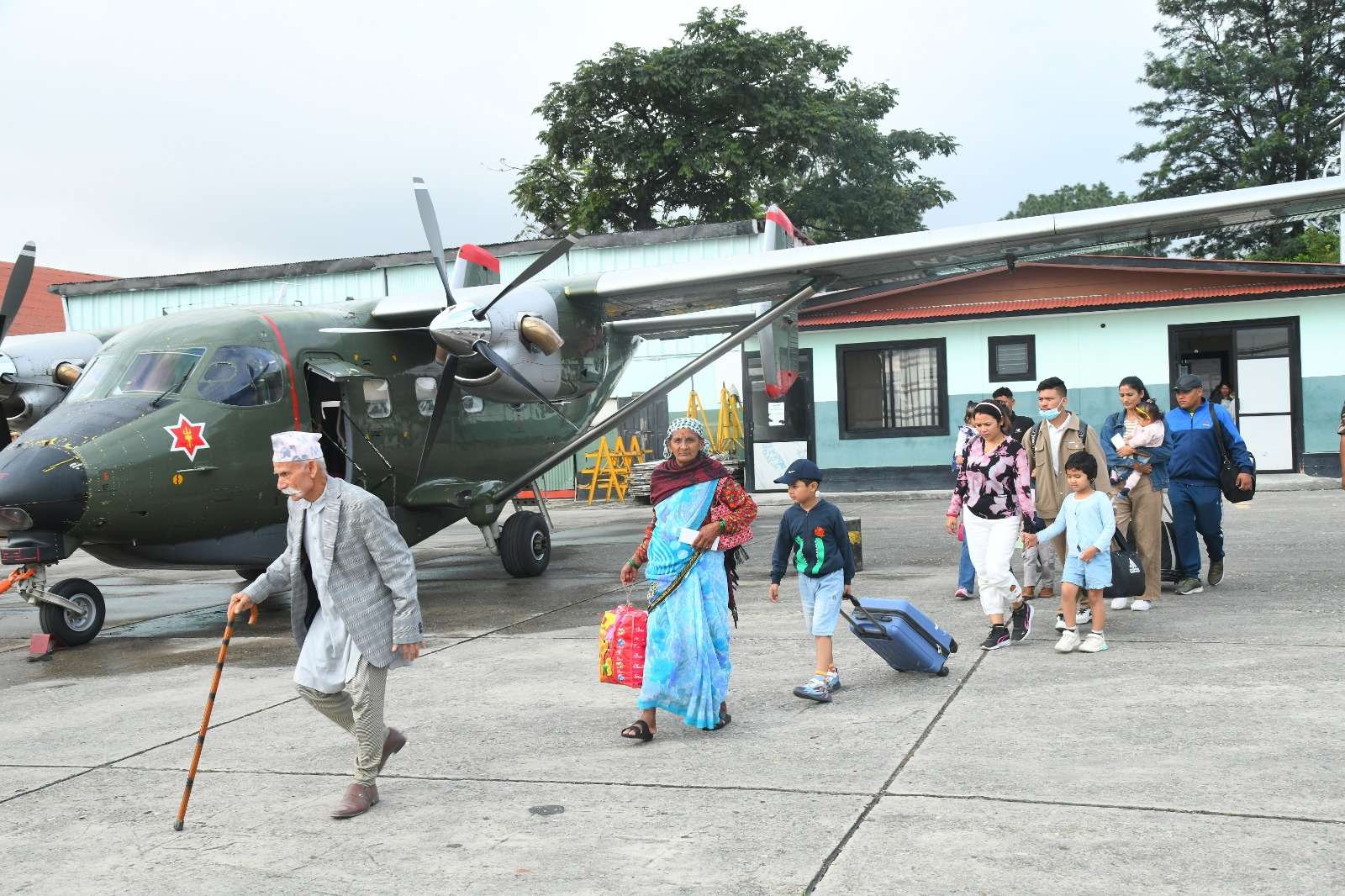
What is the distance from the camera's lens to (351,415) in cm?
1130

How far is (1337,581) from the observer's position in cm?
963

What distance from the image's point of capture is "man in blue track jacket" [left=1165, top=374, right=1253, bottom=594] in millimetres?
9312

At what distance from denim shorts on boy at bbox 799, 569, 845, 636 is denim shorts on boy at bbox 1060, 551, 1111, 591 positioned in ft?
6.26

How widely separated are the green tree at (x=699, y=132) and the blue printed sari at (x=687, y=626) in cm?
3467

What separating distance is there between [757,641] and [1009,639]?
1740mm

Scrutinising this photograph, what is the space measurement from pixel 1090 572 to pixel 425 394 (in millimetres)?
7337

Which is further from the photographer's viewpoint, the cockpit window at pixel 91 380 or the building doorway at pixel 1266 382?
the building doorway at pixel 1266 382

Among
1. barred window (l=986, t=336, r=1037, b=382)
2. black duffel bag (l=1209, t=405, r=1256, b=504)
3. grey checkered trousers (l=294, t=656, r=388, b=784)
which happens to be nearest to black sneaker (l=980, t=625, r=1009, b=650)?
black duffel bag (l=1209, t=405, r=1256, b=504)

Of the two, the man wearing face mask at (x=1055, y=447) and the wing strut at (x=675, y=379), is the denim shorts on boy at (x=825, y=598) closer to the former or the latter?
the man wearing face mask at (x=1055, y=447)

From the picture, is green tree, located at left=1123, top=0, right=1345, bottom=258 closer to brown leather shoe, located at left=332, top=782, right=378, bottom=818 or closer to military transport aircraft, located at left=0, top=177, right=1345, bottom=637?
military transport aircraft, located at left=0, top=177, right=1345, bottom=637

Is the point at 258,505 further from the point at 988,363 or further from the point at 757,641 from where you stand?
the point at 988,363

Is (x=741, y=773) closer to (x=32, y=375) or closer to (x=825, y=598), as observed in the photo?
(x=825, y=598)

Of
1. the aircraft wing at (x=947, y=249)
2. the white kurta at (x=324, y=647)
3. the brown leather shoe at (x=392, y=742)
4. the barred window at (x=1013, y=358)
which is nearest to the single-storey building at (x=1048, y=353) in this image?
the barred window at (x=1013, y=358)

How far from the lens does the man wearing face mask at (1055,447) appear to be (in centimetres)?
848
